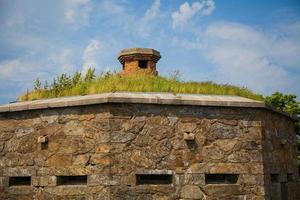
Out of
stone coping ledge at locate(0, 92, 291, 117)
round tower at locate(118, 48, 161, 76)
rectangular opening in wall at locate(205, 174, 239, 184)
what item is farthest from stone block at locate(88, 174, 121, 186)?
round tower at locate(118, 48, 161, 76)

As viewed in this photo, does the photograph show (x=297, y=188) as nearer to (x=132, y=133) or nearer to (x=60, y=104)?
(x=132, y=133)

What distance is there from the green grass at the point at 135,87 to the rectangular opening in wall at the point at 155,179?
170 cm

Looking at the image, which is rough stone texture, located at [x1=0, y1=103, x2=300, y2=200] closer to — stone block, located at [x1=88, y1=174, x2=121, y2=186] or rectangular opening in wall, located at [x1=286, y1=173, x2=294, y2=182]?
stone block, located at [x1=88, y1=174, x2=121, y2=186]

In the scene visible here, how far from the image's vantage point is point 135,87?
7.39 meters

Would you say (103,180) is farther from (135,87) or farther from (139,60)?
(139,60)

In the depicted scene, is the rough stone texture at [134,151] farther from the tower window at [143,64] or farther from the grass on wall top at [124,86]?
the tower window at [143,64]

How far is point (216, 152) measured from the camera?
6789 millimetres

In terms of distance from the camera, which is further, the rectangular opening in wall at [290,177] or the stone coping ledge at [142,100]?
the rectangular opening in wall at [290,177]

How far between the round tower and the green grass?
2.71ft

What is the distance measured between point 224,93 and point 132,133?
2484 mm

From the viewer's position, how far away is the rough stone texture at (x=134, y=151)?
6371 mm

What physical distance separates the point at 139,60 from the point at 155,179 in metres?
3.64

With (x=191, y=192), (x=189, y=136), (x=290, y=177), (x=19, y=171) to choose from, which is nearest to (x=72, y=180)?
(x=19, y=171)

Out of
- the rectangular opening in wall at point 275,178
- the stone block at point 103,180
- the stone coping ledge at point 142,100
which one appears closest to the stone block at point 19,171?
the stone coping ledge at point 142,100
